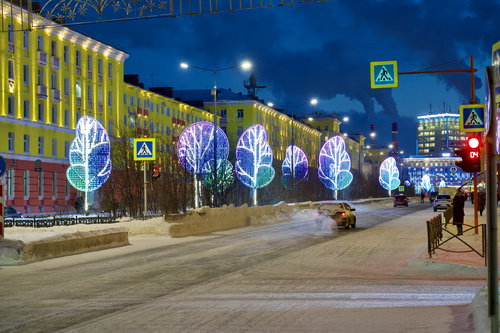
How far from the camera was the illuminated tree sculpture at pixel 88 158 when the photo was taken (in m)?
49.9

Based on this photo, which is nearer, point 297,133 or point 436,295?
point 436,295

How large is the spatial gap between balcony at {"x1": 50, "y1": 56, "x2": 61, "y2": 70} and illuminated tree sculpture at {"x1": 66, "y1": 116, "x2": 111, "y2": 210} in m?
17.2

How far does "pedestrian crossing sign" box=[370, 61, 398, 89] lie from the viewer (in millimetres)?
25953

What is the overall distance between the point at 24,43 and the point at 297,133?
9094cm

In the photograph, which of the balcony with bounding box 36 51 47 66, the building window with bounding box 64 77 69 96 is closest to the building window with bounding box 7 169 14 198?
the balcony with bounding box 36 51 47 66

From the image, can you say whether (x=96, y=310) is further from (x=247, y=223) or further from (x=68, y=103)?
(x=68, y=103)

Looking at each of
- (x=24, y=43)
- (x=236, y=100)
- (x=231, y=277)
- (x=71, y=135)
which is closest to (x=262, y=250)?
(x=231, y=277)

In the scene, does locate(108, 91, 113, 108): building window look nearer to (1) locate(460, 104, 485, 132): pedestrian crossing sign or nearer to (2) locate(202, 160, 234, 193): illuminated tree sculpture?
(2) locate(202, 160, 234, 193): illuminated tree sculpture

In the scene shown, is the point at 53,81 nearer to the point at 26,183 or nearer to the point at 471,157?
the point at 26,183

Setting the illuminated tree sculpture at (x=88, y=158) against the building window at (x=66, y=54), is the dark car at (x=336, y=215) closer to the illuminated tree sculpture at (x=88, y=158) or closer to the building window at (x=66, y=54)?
the illuminated tree sculpture at (x=88, y=158)

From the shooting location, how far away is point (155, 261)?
19.8 metres

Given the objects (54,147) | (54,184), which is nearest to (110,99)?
(54,147)

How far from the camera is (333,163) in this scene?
82.0 m

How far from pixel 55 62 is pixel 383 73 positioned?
46.8 m
